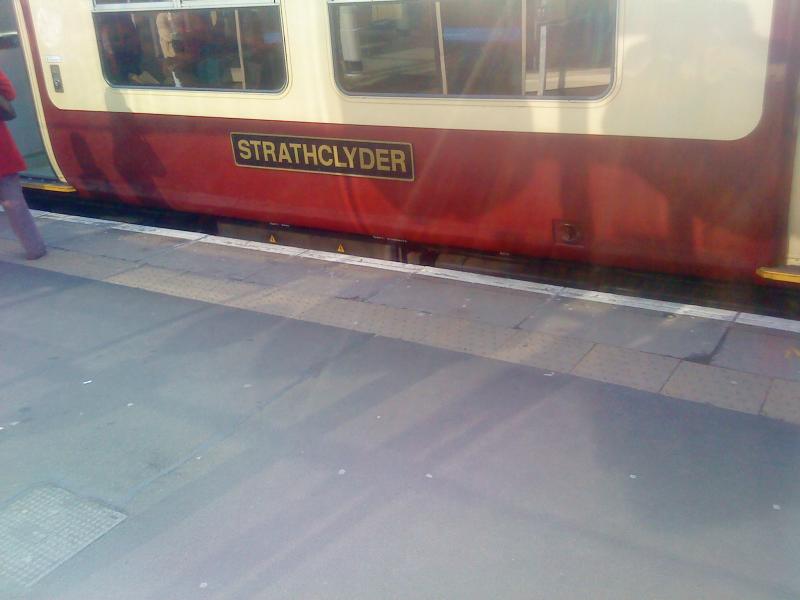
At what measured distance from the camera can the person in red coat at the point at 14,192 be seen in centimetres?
580

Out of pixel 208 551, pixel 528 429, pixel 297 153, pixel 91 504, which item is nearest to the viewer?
pixel 208 551

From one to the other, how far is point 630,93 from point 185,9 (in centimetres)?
325

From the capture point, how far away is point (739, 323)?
4.32 meters

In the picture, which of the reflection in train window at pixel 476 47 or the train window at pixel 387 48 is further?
the train window at pixel 387 48

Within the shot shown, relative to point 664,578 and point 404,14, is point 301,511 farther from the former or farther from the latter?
point 404,14

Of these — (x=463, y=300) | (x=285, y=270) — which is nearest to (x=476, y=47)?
(x=463, y=300)

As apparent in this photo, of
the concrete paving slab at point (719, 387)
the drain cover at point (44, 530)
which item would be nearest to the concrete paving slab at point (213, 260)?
the drain cover at point (44, 530)

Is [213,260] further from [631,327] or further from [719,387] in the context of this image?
[719,387]

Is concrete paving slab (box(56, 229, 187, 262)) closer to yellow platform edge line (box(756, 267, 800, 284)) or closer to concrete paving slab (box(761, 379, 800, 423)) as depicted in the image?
Result: yellow platform edge line (box(756, 267, 800, 284))

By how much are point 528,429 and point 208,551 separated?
4.61ft

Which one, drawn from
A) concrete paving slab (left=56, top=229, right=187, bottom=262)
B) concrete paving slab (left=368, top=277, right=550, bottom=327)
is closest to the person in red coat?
concrete paving slab (left=56, top=229, right=187, bottom=262)

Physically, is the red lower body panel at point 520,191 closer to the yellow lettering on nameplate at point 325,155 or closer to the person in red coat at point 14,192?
the yellow lettering on nameplate at point 325,155


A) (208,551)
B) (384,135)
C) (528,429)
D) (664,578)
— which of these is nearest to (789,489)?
(664,578)

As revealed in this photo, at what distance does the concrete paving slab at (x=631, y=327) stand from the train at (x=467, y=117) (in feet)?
0.98
